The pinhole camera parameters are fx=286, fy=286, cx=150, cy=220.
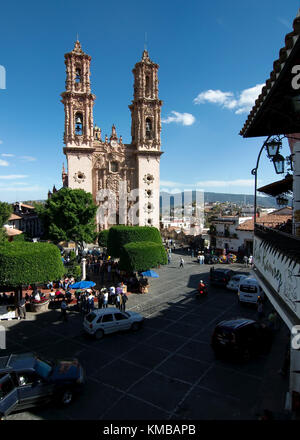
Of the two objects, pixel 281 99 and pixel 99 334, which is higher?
pixel 281 99

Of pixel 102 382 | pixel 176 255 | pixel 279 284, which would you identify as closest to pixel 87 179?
pixel 176 255

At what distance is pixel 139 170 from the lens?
148 feet

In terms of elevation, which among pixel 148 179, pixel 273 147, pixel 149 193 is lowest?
pixel 273 147

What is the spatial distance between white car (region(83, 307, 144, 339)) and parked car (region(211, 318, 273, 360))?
13.9 feet

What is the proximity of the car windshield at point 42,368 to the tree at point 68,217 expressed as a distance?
23.9 meters

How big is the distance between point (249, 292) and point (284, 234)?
455 inches

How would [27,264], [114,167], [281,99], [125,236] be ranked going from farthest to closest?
[114,167], [125,236], [27,264], [281,99]

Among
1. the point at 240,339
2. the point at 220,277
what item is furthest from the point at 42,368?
the point at 220,277

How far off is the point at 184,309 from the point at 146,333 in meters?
4.08

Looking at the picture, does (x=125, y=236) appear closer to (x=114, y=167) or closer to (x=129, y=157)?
(x=114, y=167)

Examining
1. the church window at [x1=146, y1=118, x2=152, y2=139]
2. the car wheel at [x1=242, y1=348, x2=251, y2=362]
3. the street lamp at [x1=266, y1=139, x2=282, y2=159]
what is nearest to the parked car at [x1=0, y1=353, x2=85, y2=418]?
the car wheel at [x1=242, y1=348, x2=251, y2=362]

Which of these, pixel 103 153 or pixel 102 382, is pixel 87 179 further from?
pixel 102 382

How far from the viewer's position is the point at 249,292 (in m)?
16.8

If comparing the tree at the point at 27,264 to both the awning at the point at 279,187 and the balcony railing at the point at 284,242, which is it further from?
the balcony railing at the point at 284,242
